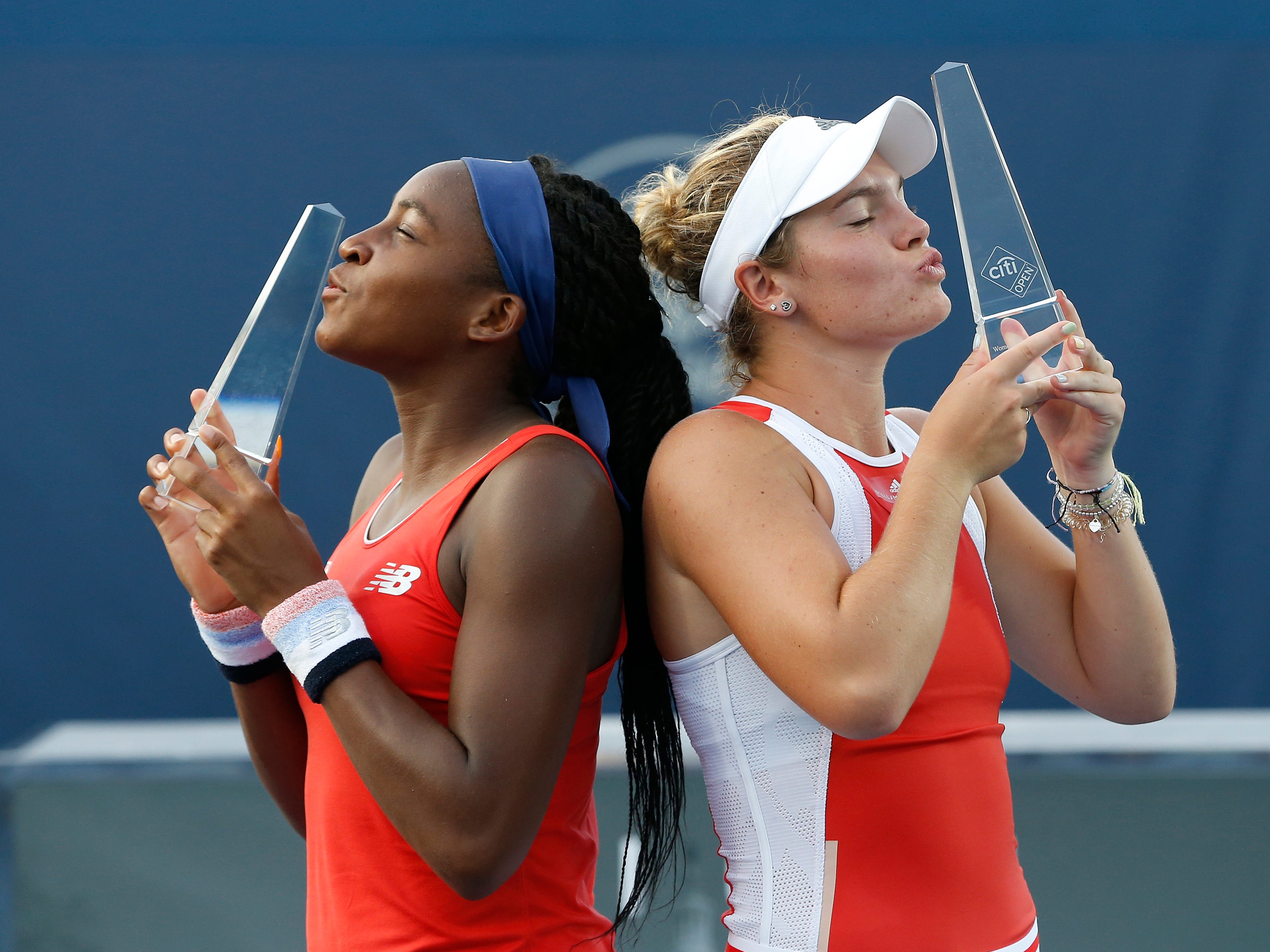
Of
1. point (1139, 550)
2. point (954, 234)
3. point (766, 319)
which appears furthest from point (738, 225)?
point (954, 234)

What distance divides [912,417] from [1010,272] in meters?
0.27

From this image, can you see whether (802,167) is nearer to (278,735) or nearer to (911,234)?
(911,234)

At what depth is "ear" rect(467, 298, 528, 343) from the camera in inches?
51.6

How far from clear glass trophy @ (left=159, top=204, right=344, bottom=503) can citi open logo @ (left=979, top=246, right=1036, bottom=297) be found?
2.69 feet

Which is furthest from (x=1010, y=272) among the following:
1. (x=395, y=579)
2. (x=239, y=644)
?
(x=239, y=644)

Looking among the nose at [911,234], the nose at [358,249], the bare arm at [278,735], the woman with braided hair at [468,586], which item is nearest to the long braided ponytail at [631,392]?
the woman with braided hair at [468,586]

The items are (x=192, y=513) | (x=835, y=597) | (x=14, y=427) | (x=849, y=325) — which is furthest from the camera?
(x=14, y=427)

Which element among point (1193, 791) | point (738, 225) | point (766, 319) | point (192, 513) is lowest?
point (1193, 791)

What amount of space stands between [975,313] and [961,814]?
0.57 metres

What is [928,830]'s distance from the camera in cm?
116

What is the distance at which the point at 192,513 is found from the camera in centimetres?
138

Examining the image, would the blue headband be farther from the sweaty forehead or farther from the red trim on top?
the red trim on top

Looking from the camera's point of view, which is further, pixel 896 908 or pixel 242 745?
pixel 242 745

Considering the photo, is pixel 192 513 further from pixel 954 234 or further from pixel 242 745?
pixel 954 234
